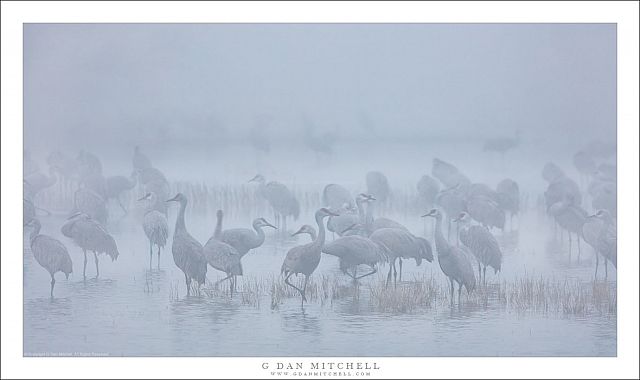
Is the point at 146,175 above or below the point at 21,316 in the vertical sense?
above

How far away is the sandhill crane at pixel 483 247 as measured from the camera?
701 centimetres

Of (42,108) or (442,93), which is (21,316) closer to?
(42,108)

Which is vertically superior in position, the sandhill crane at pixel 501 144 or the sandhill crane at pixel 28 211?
the sandhill crane at pixel 501 144

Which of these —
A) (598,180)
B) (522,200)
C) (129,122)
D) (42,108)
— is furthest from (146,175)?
(598,180)

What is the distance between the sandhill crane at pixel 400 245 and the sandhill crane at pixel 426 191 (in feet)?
1.12

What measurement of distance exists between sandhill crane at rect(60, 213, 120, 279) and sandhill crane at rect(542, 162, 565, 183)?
3.38 meters

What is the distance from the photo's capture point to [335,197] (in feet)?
23.7

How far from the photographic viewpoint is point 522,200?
7.29m

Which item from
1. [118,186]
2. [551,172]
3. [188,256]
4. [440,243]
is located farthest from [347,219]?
[118,186]

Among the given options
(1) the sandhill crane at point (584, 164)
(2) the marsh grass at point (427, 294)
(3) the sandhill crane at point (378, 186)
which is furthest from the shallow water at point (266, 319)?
(1) the sandhill crane at point (584, 164)

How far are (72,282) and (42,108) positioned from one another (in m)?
1.36

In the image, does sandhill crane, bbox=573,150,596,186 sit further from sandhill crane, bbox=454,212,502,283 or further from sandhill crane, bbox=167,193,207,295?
sandhill crane, bbox=167,193,207,295

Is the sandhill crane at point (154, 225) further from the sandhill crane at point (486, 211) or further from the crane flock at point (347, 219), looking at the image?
the sandhill crane at point (486, 211)

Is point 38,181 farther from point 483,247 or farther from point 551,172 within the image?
point 551,172
